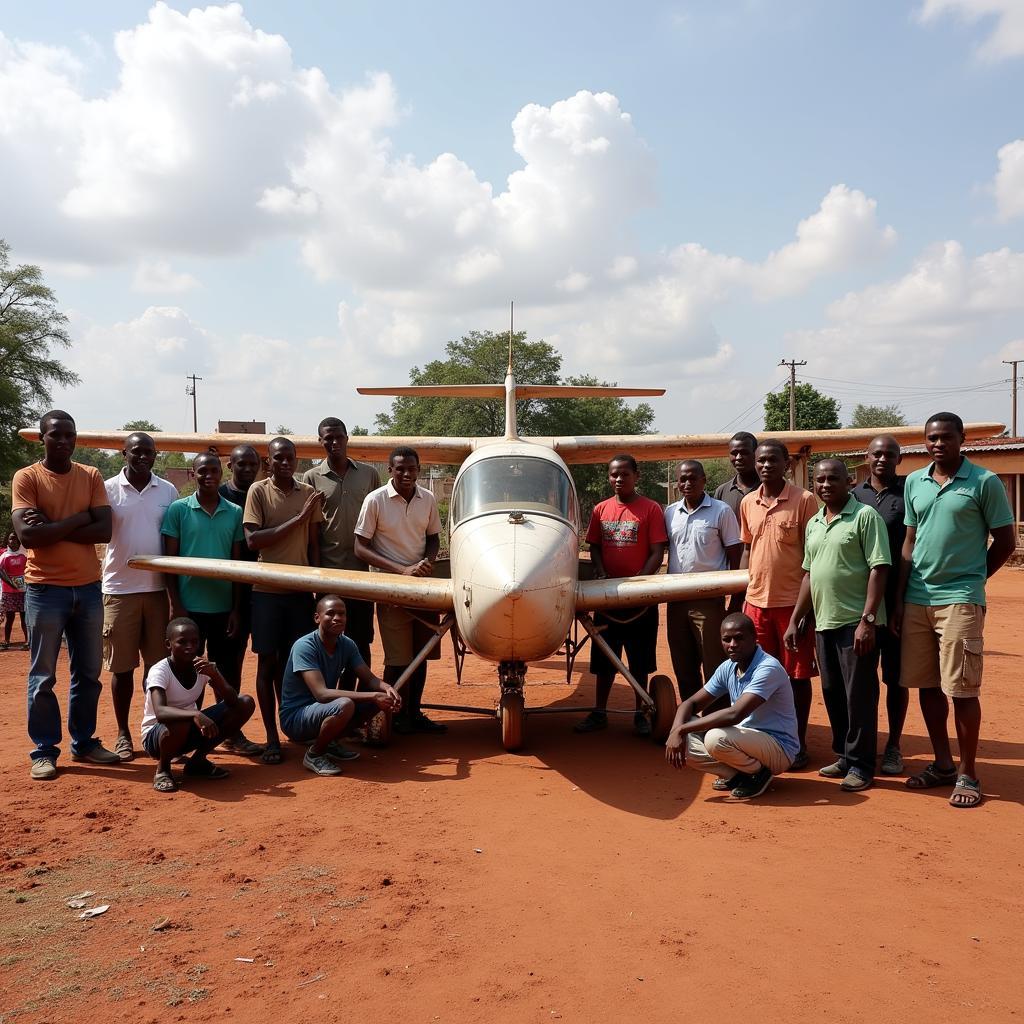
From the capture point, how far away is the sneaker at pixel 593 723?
775cm

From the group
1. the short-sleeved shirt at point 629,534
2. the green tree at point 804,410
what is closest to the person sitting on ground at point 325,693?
the short-sleeved shirt at point 629,534

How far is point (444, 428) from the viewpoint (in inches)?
1734

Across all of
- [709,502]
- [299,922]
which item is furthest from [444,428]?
[299,922]

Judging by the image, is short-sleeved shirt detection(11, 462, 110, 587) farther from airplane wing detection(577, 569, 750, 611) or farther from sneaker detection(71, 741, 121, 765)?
airplane wing detection(577, 569, 750, 611)

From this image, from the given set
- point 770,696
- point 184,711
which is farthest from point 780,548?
point 184,711

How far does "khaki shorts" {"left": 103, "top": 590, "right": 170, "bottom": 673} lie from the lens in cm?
668

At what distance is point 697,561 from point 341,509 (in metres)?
3.26

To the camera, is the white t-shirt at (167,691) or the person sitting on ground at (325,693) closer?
the white t-shirt at (167,691)

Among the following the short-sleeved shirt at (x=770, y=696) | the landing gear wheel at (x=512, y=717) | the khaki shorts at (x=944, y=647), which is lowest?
the landing gear wheel at (x=512, y=717)

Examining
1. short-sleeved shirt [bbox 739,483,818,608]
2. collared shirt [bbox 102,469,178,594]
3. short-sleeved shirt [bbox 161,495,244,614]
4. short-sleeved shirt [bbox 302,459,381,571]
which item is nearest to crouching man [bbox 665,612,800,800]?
short-sleeved shirt [bbox 739,483,818,608]

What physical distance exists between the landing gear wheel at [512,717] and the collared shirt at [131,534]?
3027 millimetres

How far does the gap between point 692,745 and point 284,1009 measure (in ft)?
12.5

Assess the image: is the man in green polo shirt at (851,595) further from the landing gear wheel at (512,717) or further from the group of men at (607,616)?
the landing gear wheel at (512,717)

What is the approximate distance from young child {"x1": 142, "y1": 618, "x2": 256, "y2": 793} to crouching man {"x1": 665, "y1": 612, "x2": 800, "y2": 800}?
326 cm
